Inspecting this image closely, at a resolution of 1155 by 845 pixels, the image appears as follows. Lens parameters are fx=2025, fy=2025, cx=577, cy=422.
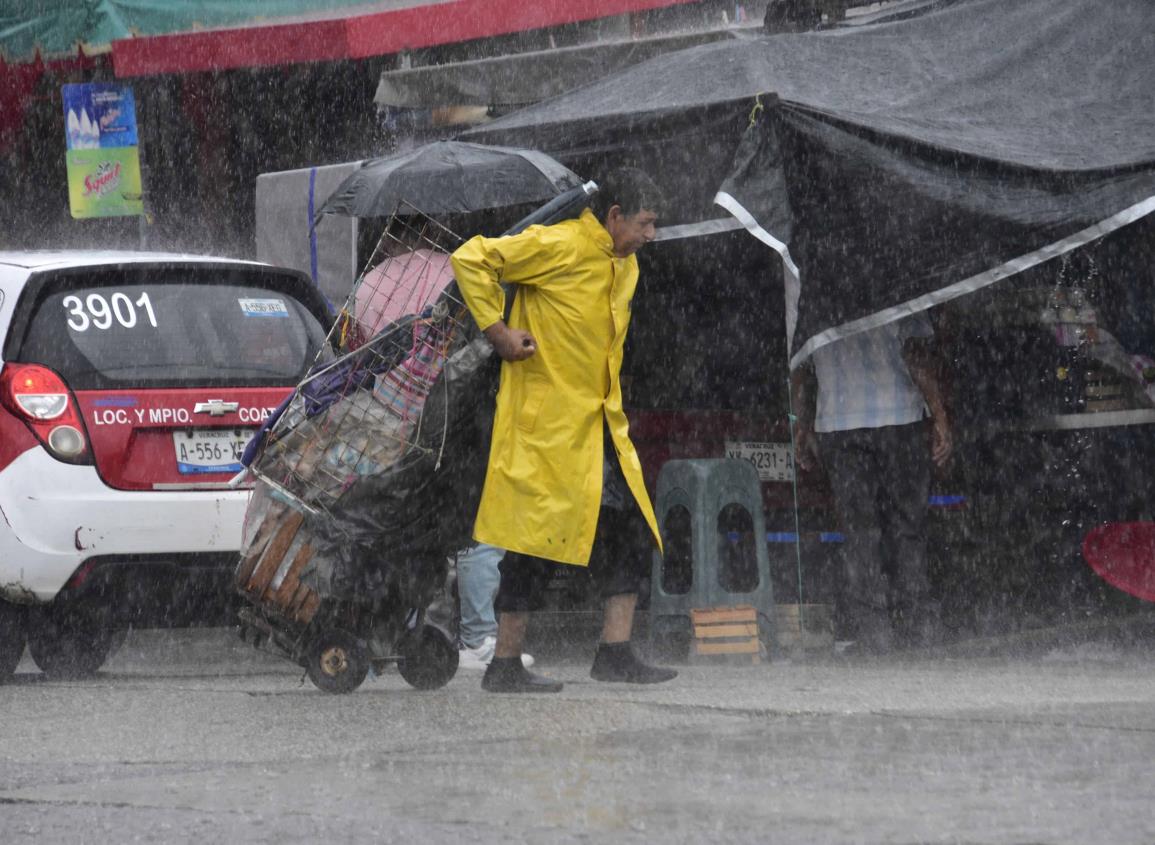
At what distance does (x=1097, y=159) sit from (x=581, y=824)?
4.54 meters

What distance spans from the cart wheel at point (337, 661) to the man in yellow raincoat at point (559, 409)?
1.50 feet

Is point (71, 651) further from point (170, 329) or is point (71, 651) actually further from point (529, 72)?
point (529, 72)

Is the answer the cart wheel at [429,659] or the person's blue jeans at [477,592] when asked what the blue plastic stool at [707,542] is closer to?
the person's blue jeans at [477,592]

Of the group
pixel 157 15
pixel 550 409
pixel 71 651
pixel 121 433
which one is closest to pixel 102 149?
pixel 157 15

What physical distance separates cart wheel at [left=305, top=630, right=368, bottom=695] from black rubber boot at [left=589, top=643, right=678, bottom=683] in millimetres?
857

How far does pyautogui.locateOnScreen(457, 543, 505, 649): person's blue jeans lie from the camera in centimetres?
862

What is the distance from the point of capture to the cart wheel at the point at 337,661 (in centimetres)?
708

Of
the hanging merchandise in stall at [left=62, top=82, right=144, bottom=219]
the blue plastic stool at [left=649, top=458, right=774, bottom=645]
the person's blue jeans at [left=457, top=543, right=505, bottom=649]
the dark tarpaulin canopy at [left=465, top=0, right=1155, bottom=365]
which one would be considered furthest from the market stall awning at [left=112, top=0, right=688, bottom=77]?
the person's blue jeans at [left=457, top=543, right=505, bottom=649]

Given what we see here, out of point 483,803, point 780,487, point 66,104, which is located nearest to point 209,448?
point 780,487

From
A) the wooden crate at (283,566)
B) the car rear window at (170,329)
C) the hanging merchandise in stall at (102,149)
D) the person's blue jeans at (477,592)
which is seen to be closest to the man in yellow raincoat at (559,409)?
the wooden crate at (283,566)

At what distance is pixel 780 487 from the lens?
9.61 metres

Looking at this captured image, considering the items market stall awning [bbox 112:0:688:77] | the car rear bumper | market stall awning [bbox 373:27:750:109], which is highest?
market stall awning [bbox 112:0:688:77]

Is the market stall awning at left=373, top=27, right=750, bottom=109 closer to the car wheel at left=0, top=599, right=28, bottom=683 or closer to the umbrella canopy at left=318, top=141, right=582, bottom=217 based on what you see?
the umbrella canopy at left=318, top=141, right=582, bottom=217

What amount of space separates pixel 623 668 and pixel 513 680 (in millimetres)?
419
